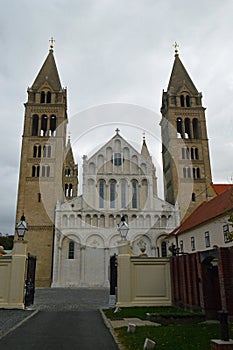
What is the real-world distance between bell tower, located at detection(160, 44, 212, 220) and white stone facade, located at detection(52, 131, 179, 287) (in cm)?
305

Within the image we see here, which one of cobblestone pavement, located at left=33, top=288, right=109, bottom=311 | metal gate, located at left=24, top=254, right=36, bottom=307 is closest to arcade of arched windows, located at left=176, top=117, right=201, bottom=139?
cobblestone pavement, located at left=33, top=288, right=109, bottom=311

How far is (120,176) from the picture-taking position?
38.4 m

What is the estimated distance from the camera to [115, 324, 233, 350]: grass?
279 inches

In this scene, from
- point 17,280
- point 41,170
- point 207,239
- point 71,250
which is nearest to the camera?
point 17,280

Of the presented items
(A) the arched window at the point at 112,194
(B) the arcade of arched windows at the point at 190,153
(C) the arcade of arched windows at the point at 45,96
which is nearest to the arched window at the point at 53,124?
(C) the arcade of arched windows at the point at 45,96

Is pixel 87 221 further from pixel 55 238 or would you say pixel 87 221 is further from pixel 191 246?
pixel 191 246

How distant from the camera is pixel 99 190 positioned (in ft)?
125

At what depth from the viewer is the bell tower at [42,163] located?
Result: 120 ft

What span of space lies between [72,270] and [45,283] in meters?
3.18

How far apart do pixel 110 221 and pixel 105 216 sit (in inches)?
31.7

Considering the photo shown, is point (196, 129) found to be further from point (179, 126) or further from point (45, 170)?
point (45, 170)

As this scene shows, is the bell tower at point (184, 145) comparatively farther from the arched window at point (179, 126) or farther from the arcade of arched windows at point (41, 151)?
the arcade of arched windows at point (41, 151)

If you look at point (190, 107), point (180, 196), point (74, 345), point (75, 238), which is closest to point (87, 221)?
point (75, 238)

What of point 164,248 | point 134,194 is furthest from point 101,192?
point 164,248
